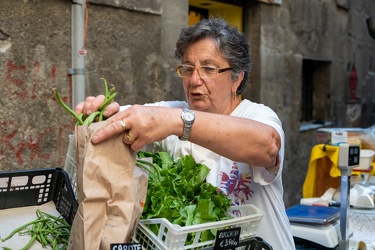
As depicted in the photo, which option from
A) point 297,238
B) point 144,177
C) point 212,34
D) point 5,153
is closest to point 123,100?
point 5,153

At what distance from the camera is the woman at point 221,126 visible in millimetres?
1608

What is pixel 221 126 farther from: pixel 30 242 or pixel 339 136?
pixel 339 136

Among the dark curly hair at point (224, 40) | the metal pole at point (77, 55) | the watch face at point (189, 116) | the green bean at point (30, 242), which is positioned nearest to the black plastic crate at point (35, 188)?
the green bean at point (30, 242)

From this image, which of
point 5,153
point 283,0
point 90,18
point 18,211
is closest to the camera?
point 18,211

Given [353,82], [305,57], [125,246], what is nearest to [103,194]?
[125,246]

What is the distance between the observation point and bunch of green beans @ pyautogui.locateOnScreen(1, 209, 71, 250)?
5.76 ft

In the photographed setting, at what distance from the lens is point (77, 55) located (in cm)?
411

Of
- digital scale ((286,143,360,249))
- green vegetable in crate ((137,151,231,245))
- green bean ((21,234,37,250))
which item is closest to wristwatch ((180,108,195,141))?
green vegetable in crate ((137,151,231,245))

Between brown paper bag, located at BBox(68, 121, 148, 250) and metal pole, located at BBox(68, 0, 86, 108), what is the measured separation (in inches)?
104

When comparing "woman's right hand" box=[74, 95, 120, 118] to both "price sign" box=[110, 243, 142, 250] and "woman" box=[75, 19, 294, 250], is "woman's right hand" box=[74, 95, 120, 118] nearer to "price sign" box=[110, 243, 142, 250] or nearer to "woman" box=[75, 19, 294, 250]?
"woman" box=[75, 19, 294, 250]

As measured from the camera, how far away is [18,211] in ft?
6.63

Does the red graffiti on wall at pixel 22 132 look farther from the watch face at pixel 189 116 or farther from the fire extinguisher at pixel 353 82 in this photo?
the fire extinguisher at pixel 353 82

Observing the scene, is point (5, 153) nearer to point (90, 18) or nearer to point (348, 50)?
point (90, 18)

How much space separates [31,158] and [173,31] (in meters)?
2.08
